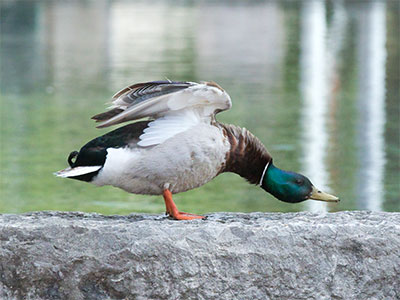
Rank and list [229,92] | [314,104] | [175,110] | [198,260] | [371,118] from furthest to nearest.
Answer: [229,92]
[314,104]
[371,118]
[175,110]
[198,260]

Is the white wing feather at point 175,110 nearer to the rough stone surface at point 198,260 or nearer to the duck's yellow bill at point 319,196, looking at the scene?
the rough stone surface at point 198,260

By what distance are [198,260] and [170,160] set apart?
491 millimetres

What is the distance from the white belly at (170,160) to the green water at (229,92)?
3176 millimetres

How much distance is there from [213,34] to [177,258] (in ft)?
68.0

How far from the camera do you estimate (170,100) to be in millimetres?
4324

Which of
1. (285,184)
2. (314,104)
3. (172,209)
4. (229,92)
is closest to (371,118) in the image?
A: (314,104)

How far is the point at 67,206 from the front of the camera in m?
7.73

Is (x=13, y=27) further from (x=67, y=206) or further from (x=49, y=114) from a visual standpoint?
(x=67, y=206)

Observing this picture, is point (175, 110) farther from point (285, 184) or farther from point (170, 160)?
point (285, 184)

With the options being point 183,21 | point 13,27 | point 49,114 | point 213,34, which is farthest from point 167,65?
point 183,21

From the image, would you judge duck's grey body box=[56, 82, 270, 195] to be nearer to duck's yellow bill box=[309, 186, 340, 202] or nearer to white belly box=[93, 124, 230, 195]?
white belly box=[93, 124, 230, 195]

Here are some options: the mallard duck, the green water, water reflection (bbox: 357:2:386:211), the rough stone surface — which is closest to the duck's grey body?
the mallard duck

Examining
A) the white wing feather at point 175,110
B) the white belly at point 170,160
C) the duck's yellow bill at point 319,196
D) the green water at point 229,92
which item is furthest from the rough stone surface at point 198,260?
the green water at point 229,92

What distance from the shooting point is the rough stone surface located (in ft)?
13.4
